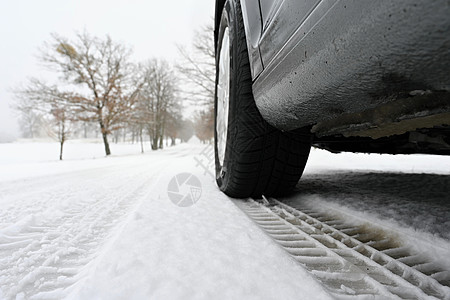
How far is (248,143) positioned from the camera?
1.21 m

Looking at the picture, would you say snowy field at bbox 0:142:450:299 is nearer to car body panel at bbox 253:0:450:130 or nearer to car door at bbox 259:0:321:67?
car body panel at bbox 253:0:450:130

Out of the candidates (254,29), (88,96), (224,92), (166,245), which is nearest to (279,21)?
(254,29)

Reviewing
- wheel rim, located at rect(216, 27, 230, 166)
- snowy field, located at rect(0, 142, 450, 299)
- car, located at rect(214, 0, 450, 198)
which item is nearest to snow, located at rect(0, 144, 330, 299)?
snowy field, located at rect(0, 142, 450, 299)

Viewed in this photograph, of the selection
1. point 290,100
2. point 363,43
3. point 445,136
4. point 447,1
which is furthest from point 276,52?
point 445,136

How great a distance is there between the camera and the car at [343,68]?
1.18 feet

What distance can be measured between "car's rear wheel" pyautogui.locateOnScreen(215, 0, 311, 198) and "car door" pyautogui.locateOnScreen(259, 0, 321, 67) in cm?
35

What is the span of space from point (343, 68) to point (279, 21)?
0.30m

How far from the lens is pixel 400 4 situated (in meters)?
0.35

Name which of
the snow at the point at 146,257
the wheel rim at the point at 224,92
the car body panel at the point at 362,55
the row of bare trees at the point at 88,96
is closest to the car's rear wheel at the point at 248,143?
the wheel rim at the point at 224,92

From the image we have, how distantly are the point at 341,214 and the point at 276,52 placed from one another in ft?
2.87

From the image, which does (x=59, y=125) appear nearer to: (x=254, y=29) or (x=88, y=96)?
(x=88, y=96)

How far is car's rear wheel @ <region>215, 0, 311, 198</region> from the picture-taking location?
1191mm

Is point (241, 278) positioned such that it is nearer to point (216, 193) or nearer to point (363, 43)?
point (363, 43)

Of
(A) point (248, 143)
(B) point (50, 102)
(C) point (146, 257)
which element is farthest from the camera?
(B) point (50, 102)
